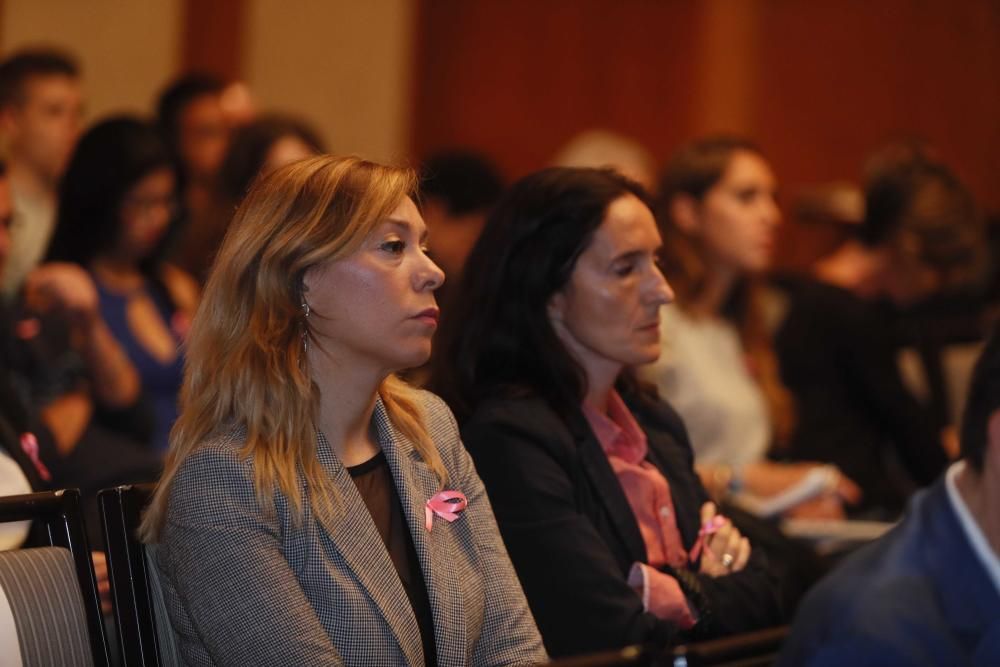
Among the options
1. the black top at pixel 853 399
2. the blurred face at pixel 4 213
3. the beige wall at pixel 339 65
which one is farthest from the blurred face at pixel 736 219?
the beige wall at pixel 339 65

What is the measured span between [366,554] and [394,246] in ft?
1.52

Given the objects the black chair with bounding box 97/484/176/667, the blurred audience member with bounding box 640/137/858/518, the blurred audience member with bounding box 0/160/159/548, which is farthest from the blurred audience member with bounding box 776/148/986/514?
the black chair with bounding box 97/484/176/667

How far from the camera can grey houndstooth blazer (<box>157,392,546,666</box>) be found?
1.89 m

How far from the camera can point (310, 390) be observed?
81.4 inches

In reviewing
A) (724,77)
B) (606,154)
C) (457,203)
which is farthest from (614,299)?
(724,77)

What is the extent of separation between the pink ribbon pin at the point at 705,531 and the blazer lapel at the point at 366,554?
749 millimetres

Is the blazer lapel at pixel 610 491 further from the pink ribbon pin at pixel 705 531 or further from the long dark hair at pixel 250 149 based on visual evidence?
the long dark hair at pixel 250 149

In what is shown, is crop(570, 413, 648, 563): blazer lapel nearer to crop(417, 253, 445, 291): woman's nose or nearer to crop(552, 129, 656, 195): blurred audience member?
crop(417, 253, 445, 291): woman's nose

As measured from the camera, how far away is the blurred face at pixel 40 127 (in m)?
4.29

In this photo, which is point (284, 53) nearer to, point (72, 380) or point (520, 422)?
point (72, 380)

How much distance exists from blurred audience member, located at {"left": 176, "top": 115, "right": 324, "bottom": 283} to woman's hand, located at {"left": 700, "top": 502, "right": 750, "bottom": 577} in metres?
2.03

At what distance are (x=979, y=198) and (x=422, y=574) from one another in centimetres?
541

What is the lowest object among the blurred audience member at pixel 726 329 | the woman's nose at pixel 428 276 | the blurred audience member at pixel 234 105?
the blurred audience member at pixel 726 329

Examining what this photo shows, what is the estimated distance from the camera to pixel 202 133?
4.84 meters
